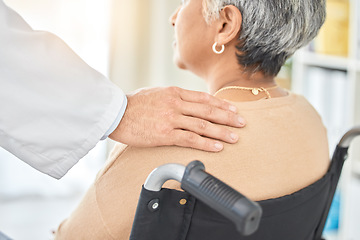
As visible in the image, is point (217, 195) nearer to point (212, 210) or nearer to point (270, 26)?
point (212, 210)

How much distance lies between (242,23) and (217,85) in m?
0.18

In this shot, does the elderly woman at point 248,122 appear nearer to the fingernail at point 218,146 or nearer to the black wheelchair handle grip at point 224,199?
the fingernail at point 218,146

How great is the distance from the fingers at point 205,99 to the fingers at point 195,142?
0.28ft

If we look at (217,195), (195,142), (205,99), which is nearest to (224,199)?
(217,195)

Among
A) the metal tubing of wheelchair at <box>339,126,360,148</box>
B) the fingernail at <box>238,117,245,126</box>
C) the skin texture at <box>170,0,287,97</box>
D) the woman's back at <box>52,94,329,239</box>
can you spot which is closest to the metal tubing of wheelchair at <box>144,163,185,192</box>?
the woman's back at <box>52,94,329,239</box>

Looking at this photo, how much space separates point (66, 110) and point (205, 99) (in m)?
0.28

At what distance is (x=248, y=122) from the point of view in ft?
2.38

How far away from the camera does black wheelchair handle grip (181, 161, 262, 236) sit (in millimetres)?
433

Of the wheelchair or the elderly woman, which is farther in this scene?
the elderly woman

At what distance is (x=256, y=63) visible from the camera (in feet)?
2.93

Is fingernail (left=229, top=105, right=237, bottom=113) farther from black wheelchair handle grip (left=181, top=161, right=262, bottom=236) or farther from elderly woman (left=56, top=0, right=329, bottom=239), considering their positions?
black wheelchair handle grip (left=181, top=161, right=262, bottom=236)

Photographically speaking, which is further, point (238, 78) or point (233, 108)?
point (238, 78)

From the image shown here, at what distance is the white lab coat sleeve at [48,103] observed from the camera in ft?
2.38

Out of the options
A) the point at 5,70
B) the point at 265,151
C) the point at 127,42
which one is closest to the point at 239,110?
the point at 265,151
